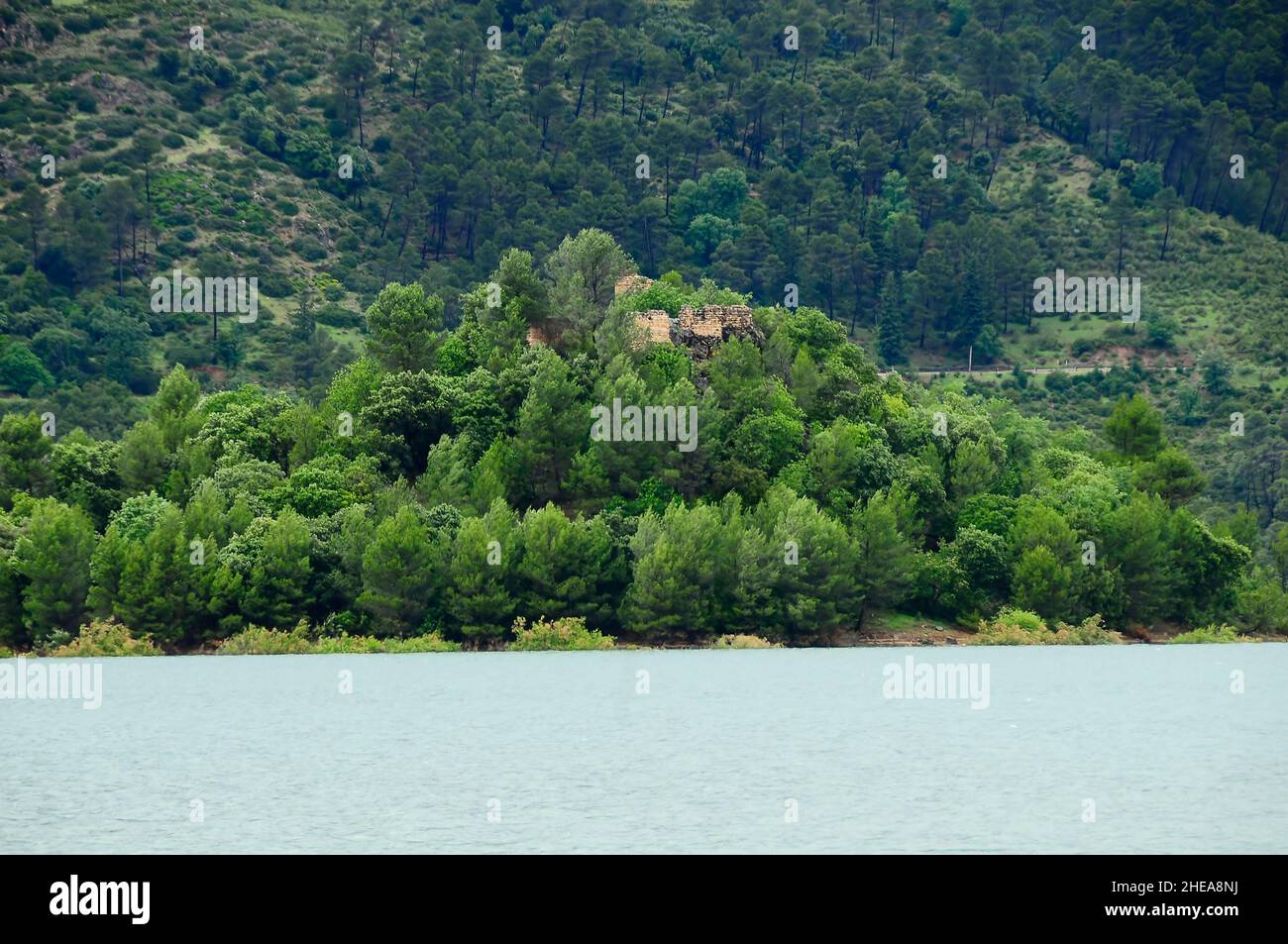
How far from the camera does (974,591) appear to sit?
11400cm

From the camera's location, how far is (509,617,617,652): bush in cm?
10631

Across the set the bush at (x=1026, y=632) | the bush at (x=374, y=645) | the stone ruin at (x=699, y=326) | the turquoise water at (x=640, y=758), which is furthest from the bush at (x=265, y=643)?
the bush at (x=1026, y=632)

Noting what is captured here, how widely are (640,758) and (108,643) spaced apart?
47.3 m

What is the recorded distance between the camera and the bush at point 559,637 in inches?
4186

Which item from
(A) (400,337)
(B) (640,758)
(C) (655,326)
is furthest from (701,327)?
(B) (640,758)

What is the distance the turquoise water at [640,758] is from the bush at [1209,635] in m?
11.1

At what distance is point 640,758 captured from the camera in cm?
6656

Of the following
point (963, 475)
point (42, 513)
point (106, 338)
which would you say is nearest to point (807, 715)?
point (963, 475)

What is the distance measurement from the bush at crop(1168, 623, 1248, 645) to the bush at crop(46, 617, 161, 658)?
6443 cm

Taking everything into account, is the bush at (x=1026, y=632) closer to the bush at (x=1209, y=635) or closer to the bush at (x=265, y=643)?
the bush at (x=1209, y=635)

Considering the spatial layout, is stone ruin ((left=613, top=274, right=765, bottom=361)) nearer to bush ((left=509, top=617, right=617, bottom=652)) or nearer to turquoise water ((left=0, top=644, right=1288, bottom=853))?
bush ((left=509, top=617, right=617, bottom=652))

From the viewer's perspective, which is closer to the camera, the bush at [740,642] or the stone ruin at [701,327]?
the bush at [740,642]

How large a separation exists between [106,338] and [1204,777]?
5821 inches
